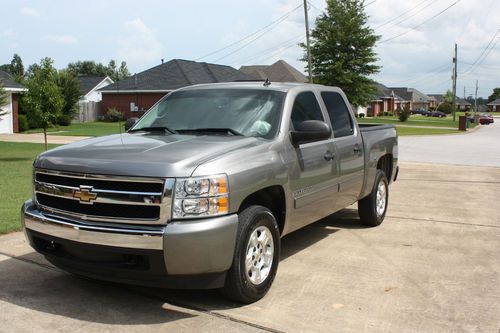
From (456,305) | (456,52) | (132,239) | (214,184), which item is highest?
(456,52)

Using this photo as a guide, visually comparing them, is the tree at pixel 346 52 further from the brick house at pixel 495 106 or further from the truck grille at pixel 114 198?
→ the brick house at pixel 495 106

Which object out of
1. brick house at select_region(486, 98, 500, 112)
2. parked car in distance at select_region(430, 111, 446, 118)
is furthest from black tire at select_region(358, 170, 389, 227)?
brick house at select_region(486, 98, 500, 112)

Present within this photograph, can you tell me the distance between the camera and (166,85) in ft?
162

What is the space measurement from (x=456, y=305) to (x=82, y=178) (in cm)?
328

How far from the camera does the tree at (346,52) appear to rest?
176 ft

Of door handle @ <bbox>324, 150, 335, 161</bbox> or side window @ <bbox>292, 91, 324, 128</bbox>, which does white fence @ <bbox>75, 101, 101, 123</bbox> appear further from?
door handle @ <bbox>324, 150, 335, 161</bbox>

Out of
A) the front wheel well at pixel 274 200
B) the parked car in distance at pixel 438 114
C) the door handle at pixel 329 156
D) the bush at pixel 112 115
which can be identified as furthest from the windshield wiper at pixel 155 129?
the parked car in distance at pixel 438 114

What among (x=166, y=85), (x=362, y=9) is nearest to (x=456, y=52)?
(x=362, y=9)

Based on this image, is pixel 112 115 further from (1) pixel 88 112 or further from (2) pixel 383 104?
(2) pixel 383 104

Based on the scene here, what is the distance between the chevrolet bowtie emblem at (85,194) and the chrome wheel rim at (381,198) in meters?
4.58

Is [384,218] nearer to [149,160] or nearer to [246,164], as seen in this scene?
Answer: [246,164]

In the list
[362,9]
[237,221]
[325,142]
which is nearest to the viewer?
[237,221]

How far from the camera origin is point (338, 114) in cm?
661

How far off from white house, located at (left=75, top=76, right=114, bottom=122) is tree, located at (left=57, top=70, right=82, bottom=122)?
10.4 ft
